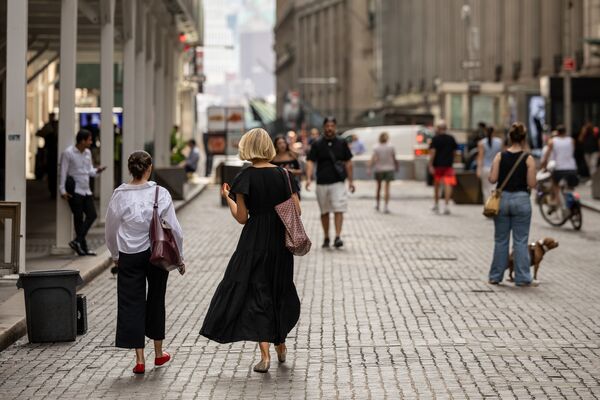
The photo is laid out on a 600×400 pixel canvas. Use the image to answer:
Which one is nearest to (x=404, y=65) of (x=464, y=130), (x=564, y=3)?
(x=564, y=3)

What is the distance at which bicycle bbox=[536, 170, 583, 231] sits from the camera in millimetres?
23641

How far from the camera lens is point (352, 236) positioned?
22500 mm

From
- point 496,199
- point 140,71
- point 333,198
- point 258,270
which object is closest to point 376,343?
point 258,270

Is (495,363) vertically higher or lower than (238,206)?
lower

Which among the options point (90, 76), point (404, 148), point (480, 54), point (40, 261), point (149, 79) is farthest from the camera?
point (480, 54)

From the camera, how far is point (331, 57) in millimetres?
128250

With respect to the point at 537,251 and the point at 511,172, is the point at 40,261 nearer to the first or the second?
the point at 511,172

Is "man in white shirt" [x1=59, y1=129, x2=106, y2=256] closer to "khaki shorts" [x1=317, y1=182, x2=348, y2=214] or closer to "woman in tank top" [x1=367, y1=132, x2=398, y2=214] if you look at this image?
"khaki shorts" [x1=317, y1=182, x2=348, y2=214]

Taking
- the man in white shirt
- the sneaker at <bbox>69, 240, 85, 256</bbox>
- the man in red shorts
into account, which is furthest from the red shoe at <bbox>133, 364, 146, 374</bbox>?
the man in red shorts

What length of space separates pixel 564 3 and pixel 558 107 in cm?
1687

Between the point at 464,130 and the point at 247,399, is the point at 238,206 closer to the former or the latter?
the point at 247,399

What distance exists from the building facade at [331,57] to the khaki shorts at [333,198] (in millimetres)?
75549

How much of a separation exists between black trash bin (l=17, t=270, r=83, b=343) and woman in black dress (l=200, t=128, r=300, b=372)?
1.83 m

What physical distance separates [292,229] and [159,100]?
97.7ft
